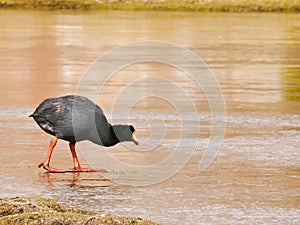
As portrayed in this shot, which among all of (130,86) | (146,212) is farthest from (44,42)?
(146,212)

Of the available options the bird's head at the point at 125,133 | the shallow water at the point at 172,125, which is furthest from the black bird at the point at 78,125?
the shallow water at the point at 172,125

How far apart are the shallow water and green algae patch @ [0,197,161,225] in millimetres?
1579

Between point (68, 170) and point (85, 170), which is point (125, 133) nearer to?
point (85, 170)

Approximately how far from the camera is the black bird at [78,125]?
31.5 ft

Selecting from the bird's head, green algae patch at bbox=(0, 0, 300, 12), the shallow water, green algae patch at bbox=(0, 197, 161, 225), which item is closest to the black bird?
the bird's head

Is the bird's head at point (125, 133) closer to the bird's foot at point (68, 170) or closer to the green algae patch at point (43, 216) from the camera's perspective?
the bird's foot at point (68, 170)

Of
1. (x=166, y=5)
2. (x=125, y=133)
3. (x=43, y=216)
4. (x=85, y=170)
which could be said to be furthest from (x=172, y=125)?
(x=166, y=5)

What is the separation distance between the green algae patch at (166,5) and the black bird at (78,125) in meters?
31.7

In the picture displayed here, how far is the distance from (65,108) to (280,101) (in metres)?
6.38

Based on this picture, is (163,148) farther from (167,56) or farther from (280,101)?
(167,56)

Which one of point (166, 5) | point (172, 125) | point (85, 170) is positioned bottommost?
point (166, 5)

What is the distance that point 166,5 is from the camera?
42.3 m

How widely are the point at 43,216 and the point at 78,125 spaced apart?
345 centimetres

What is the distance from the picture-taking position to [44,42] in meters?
26.2
